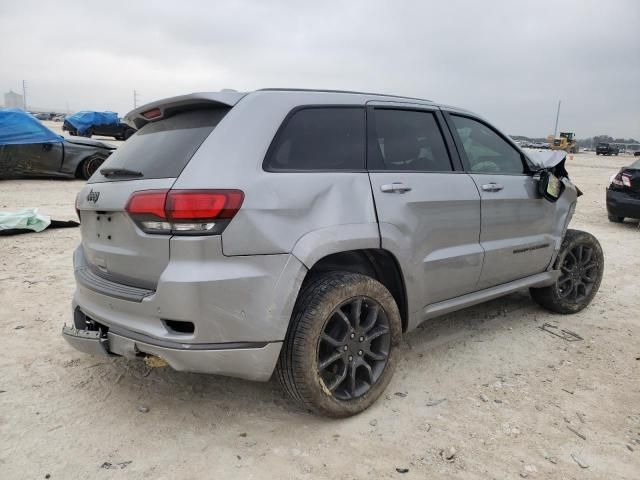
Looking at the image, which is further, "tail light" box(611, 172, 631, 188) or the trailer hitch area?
"tail light" box(611, 172, 631, 188)

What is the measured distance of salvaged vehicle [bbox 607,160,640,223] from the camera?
8945 millimetres

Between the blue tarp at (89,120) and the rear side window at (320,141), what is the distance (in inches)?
1107

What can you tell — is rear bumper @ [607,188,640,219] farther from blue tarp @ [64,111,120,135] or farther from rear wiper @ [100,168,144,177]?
blue tarp @ [64,111,120,135]

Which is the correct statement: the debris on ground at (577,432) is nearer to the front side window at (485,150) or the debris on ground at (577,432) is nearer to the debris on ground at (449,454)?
the debris on ground at (449,454)

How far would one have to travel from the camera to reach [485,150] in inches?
148

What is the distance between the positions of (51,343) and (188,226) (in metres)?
2.03

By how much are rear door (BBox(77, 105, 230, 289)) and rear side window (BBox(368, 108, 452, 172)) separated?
0.95m

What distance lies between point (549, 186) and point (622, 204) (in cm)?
631

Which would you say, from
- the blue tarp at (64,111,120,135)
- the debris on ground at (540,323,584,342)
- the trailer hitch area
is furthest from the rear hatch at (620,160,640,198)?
the blue tarp at (64,111,120,135)

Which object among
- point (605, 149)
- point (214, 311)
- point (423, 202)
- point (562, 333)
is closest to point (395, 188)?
point (423, 202)

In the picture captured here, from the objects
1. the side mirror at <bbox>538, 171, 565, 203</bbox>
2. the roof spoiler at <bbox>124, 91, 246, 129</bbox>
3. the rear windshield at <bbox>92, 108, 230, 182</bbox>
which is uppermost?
the roof spoiler at <bbox>124, 91, 246, 129</bbox>

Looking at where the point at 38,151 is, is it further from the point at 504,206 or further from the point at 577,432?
the point at 577,432

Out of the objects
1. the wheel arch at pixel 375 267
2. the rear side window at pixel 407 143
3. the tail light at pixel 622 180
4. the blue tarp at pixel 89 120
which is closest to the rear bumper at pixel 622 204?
the tail light at pixel 622 180

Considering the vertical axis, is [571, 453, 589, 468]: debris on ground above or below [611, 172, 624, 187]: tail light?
below
